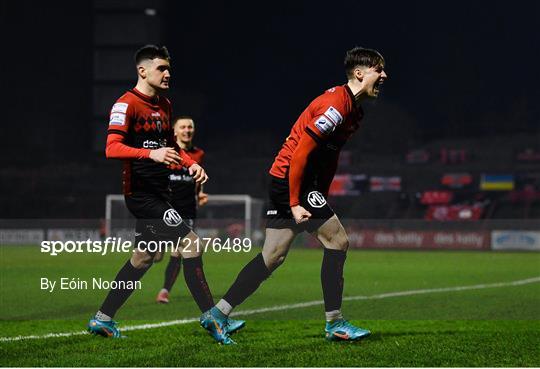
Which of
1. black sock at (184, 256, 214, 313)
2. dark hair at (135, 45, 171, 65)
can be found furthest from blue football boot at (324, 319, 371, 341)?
dark hair at (135, 45, 171, 65)

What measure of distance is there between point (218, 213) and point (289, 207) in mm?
32566

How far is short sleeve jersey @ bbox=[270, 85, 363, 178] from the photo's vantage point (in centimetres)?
580

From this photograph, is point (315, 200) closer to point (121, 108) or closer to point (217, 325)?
point (217, 325)

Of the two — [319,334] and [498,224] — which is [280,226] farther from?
[498,224]

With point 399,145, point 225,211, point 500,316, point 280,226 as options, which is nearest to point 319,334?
point 280,226

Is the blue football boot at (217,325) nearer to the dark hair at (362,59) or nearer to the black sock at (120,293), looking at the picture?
the black sock at (120,293)

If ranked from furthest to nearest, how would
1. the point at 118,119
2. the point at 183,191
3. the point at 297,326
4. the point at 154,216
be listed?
1. the point at 183,191
2. the point at 297,326
3. the point at 154,216
4. the point at 118,119

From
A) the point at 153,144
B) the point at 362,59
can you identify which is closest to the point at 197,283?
the point at 153,144

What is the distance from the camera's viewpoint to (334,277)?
6.31 metres

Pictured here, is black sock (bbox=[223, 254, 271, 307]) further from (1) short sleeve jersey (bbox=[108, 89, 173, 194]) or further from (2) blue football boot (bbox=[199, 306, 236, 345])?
(1) short sleeve jersey (bbox=[108, 89, 173, 194])

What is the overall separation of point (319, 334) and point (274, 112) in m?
53.6

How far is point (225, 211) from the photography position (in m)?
38.2

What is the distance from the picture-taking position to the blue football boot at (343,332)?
611 cm

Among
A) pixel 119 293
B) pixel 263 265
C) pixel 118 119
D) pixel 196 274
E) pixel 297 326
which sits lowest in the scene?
pixel 297 326
